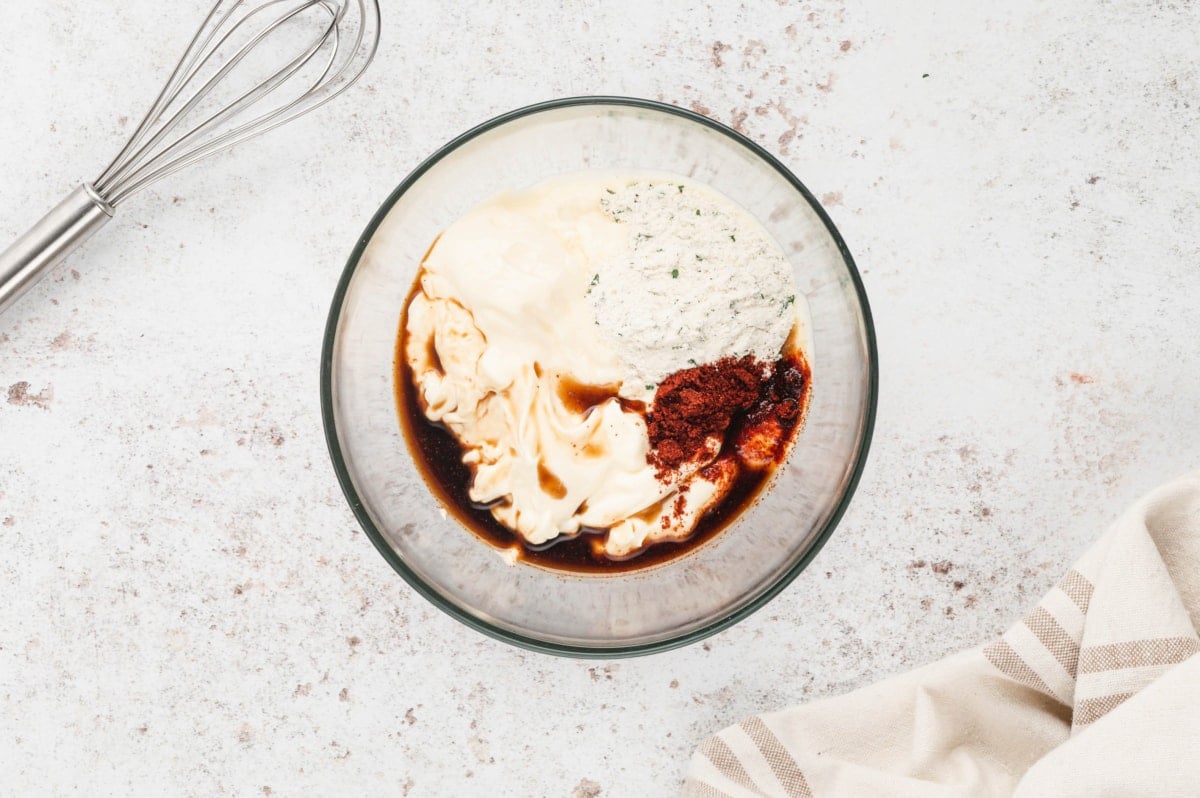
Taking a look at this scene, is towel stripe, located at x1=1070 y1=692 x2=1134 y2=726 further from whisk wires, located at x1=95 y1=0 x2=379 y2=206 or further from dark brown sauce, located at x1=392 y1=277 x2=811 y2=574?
whisk wires, located at x1=95 y1=0 x2=379 y2=206

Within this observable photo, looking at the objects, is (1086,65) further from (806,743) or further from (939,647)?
(806,743)

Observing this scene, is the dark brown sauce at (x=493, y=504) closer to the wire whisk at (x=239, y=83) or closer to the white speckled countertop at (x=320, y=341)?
the white speckled countertop at (x=320, y=341)

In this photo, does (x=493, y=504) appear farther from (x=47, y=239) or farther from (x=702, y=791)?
(x=47, y=239)

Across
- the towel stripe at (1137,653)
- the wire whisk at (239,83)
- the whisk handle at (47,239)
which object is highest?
the wire whisk at (239,83)

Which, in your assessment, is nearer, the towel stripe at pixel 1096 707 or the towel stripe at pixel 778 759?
the towel stripe at pixel 1096 707

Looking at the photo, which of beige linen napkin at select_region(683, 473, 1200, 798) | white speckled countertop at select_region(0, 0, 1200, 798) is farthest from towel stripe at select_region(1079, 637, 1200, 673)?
white speckled countertop at select_region(0, 0, 1200, 798)

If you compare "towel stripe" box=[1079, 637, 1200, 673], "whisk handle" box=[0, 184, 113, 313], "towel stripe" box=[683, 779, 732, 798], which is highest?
"whisk handle" box=[0, 184, 113, 313]

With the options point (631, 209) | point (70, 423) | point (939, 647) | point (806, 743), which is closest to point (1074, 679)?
point (939, 647)

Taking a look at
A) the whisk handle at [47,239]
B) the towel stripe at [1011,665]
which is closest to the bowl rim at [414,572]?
the towel stripe at [1011,665]
